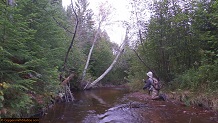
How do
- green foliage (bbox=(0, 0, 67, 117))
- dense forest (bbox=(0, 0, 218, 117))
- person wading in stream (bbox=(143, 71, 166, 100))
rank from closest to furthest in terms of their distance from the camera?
green foliage (bbox=(0, 0, 67, 117))
dense forest (bbox=(0, 0, 218, 117))
person wading in stream (bbox=(143, 71, 166, 100))

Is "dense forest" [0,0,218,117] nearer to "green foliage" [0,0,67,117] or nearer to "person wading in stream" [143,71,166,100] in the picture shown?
"green foliage" [0,0,67,117]

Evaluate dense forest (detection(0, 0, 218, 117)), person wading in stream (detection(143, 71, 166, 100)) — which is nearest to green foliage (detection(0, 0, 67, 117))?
dense forest (detection(0, 0, 218, 117))

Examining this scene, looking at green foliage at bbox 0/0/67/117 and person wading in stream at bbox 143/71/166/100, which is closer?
green foliage at bbox 0/0/67/117

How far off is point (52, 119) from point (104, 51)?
2240cm

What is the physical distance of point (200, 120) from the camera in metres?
6.73

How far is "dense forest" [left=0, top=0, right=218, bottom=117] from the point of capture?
5.96 metres

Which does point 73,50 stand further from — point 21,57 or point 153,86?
point 21,57

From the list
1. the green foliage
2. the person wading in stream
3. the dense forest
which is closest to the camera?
the green foliage

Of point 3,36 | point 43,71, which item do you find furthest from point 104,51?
point 3,36

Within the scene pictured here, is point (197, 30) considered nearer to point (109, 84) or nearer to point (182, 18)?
point (182, 18)

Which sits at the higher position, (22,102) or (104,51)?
(104,51)

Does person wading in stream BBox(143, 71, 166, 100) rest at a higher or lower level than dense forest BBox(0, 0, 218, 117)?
lower

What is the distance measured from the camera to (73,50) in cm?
1722

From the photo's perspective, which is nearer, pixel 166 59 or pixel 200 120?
pixel 200 120
